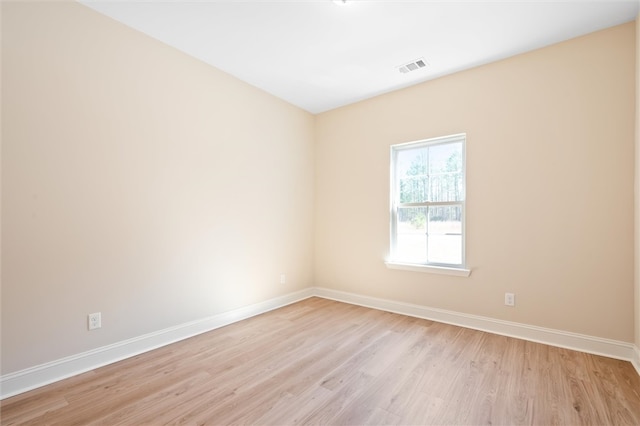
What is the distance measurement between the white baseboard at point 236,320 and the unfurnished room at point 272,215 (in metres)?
0.02

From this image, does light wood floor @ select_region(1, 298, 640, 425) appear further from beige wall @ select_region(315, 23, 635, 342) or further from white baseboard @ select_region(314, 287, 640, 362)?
beige wall @ select_region(315, 23, 635, 342)

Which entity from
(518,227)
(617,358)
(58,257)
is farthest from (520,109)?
(58,257)

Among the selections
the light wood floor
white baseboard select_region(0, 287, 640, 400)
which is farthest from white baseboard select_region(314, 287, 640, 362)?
the light wood floor

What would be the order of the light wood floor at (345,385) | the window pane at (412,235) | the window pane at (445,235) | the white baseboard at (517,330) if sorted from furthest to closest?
the window pane at (412,235) → the window pane at (445,235) → the white baseboard at (517,330) → the light wood floor at (345,385)

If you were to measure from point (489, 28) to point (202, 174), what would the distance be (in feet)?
9.71

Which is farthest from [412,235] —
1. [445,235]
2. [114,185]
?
[114,185]

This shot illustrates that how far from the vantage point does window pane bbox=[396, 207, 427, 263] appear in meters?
3.44

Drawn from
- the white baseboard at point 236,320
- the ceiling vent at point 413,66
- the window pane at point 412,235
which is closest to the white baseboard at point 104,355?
Answer: the white baseboard at point 236,320

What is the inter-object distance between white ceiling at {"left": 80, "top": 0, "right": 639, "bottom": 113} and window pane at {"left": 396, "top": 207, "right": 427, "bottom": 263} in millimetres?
1609

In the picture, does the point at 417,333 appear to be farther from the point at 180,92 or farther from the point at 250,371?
the point at 180,92

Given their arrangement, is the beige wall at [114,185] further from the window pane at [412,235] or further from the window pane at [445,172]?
the window pane at [445,172]

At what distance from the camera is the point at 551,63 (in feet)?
8.64

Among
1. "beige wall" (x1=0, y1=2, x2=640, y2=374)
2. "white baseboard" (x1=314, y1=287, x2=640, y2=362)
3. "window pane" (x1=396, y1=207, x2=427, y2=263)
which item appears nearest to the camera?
"beige wall" (x1=0, y1=2, x2=640, y2=374)

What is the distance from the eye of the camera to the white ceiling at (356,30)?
86.2 inches
